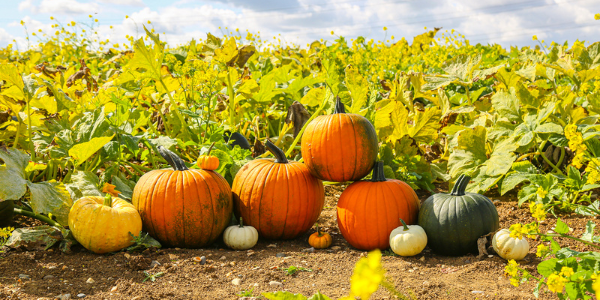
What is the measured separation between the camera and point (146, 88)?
3.76m

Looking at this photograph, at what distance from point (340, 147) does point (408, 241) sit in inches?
24.7

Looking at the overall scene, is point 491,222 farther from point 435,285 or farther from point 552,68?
point 552,68

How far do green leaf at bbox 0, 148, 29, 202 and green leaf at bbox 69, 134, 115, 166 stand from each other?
0.25 metres

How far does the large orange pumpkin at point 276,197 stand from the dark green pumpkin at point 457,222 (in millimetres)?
683

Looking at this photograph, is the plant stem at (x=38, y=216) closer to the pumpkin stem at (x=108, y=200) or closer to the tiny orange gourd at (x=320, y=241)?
the pumpkin stem at (x=108, y=200)

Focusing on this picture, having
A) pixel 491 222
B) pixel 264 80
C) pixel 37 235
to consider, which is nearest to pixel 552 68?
pixel 491 222

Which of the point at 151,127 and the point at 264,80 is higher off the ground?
the point at 264,80

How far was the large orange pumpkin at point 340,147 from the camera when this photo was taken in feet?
8.89

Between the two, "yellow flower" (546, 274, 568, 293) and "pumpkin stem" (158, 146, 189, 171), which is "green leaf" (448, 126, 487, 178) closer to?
"pumpkin stem" (158, 146, 189, 171)

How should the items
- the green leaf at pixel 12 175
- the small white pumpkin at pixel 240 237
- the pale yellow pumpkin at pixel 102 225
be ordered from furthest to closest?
1. the small white pumpkin at pixel 240 237
2. the pale yellow pumpkin at pixel 102 225
3. the green leaf at pixel 12 175

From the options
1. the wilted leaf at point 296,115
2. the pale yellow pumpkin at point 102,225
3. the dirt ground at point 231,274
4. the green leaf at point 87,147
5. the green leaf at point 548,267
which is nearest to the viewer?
the green leaf at point 548,267

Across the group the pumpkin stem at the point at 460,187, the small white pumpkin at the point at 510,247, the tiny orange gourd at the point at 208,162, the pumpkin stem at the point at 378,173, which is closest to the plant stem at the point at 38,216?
the tiny orange gourd at the point at 208,162

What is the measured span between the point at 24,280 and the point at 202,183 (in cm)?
96

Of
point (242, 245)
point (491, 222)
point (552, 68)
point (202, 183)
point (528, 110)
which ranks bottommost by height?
point (242, 245)
